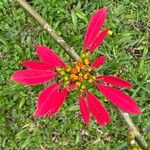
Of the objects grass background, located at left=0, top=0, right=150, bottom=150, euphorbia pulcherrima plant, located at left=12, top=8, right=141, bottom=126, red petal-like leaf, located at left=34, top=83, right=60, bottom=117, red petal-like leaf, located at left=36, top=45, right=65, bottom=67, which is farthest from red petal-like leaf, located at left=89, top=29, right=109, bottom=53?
grass background, located at left=0, top=0, right=150, bottom=150

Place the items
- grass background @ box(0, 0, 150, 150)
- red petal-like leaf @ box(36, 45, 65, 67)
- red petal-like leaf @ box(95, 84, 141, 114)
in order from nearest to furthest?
red petal-like leaf @ box(95, 84, 141, 114) < red petal-like leaf @ box(36, 45, 65, 67) < grass background @ box(0, 0, 150, 150)

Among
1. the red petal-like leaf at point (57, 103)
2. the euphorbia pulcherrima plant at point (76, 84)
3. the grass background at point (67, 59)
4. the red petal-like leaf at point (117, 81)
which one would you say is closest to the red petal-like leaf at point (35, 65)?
the euphorbia pulcherrima plant at point (76, 84)

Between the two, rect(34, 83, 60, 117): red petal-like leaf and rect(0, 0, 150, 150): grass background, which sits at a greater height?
rect(34, 83, 60, 117): red petal-like leaf

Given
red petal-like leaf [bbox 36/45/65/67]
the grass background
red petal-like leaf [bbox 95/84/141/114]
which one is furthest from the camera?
the grass background

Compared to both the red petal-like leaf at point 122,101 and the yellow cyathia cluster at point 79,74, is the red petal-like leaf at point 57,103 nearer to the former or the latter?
the yellow cyathia cluster at point 79,74

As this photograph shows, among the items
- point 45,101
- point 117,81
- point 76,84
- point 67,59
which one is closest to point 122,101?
point 117,81

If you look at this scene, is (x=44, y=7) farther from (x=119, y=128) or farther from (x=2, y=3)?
(x=119, y=128)

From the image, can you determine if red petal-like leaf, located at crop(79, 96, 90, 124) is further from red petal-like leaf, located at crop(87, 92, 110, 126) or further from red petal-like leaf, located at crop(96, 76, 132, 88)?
red petal-like leaf, located at crop(96, 76, 132, 88)
